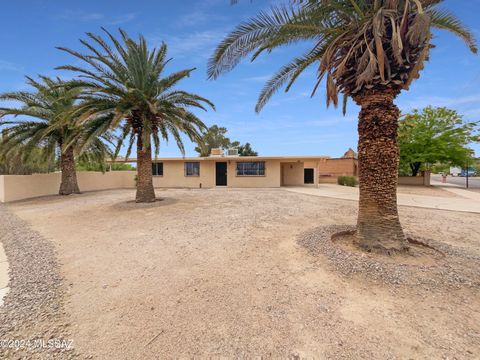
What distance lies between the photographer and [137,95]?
358 inches

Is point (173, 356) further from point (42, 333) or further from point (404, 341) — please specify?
point (404, 341)

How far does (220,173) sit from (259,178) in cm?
329

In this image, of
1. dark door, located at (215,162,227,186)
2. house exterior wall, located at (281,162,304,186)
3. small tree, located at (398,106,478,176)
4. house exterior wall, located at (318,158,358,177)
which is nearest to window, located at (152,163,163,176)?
dark door, located at (215,162,227,186)

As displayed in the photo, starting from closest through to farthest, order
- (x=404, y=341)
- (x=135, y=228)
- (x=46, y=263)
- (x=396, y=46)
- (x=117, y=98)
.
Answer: (x=404, y=341) < (x=396, y=46) < (x=46, y=263) < (x=135, y=228) < (x=117, y=98)

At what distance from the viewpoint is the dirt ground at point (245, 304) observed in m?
2.16

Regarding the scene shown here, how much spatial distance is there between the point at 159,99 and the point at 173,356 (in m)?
9.82

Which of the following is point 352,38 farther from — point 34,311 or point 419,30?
point 34,311

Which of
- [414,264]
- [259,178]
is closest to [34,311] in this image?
[414,264]

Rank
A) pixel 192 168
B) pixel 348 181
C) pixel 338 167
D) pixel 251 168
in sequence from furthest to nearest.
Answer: pixel 338 167
pixel 348 181
pixel 192 168
pixel 251 168

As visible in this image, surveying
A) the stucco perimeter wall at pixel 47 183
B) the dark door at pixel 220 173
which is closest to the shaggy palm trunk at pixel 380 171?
the dark door at pixel 220 173

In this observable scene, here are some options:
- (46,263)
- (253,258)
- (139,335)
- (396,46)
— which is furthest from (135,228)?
(396,46)

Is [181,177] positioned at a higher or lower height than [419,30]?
lower

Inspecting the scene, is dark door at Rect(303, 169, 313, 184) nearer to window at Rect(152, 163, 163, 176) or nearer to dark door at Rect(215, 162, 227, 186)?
dark door at Rect(215, 162, 227, 186)

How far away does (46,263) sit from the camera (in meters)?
4.11
